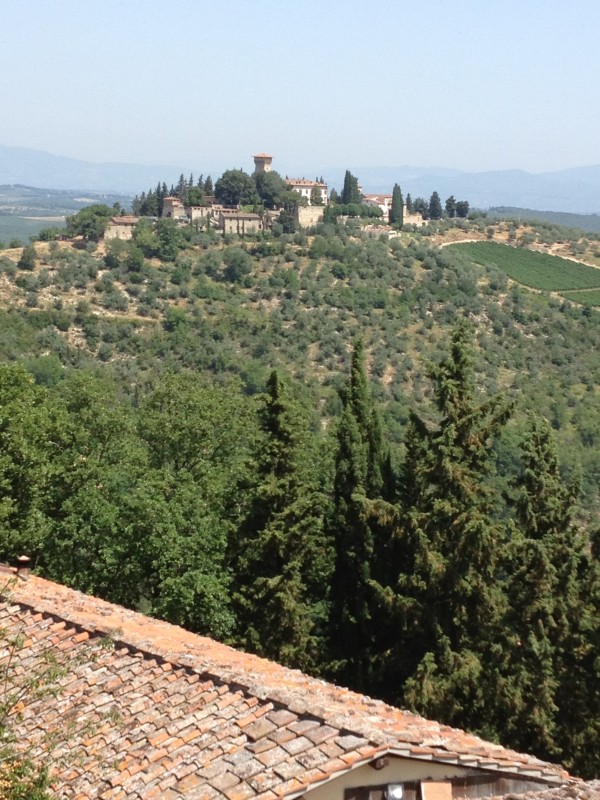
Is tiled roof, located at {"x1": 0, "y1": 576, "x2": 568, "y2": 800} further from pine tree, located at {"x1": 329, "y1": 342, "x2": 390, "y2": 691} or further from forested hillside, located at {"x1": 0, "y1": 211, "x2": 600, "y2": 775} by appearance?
pine tree, located at {"x1": 329, "y1": 342, "x2": 390, "y2": 691}

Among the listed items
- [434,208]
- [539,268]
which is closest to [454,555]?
[539,268]

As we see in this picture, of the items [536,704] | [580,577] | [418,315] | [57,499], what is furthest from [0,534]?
[418,315]

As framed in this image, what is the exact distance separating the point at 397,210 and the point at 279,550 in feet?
291

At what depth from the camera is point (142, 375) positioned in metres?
56.2

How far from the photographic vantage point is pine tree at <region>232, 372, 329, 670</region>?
1706 centimetres

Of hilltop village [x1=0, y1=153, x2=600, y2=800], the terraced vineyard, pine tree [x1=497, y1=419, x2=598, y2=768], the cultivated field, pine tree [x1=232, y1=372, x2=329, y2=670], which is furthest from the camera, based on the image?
the cultivated field

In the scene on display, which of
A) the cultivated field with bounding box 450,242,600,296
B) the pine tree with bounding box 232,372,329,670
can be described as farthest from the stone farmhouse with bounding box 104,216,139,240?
the pine tree with bounding box 232,372,329,670

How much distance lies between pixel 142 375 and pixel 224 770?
50.5 meters

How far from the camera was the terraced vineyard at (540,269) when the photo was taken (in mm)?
82375

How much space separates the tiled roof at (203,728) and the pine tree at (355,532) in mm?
7701

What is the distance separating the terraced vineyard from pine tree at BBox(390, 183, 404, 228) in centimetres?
826

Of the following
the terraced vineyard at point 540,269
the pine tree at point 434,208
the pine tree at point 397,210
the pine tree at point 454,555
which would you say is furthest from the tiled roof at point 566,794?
the pine tree at point 434,208

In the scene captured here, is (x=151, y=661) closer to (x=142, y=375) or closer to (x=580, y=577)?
(x=580, y=577)

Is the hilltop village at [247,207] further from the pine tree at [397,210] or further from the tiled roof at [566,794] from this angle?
the tiled roof at [566,794]
